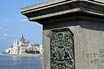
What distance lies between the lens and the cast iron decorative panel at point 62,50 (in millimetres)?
5242

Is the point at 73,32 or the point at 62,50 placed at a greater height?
the point at 73,32

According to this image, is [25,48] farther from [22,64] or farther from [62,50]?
[62,50]

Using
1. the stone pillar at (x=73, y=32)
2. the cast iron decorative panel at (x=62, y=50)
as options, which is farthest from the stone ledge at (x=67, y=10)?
the cast iron decorative panel at (x=62, y=50)

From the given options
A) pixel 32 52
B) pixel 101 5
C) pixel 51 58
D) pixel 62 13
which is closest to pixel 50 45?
pixel 51 58

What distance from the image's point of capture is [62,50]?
5316 millimetres

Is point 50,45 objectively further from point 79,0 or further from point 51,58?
point 79,0

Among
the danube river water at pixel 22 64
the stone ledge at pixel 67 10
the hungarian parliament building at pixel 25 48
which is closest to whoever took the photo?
the stone ledge at pixel 67 10

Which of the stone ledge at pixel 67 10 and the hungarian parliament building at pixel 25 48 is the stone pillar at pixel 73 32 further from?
the hungarian parliament building at pixel 25 48

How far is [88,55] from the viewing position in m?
5.23

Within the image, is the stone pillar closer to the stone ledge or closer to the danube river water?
the stone ledge

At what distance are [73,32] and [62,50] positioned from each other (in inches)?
12.4

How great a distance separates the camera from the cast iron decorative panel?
5.24m

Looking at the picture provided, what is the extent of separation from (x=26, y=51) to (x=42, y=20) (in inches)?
4635

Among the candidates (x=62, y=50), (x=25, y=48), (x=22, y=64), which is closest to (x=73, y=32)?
(x=62, y=50)
